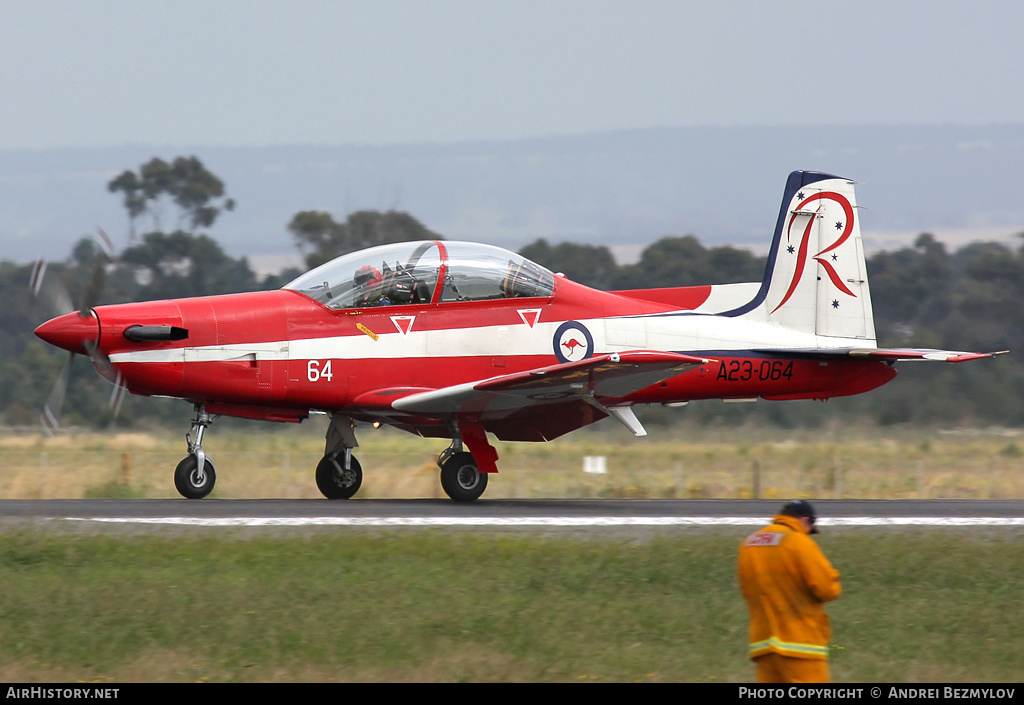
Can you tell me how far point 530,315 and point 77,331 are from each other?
5.26 metres

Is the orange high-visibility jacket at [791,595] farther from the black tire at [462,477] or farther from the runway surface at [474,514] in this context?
the black tire at [462,477]

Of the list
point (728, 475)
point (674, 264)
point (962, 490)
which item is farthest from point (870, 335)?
point (674, 264)

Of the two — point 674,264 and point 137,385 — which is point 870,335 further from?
point 674,264

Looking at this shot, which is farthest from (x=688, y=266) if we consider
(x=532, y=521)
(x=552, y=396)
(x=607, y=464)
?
(x=532, y=521)

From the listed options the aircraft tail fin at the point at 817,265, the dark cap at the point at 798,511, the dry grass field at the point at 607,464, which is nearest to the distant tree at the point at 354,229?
the dry grass field at the point at 607,464

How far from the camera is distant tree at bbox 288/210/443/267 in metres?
54.9

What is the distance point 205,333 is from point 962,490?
14.4 metres

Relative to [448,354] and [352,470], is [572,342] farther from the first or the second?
[352,470]

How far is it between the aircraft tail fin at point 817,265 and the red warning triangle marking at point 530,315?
3431mm

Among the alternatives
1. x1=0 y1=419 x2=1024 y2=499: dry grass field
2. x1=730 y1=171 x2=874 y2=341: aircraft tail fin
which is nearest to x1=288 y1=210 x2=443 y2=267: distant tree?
x1=0 y1=419 x2=1024 y2=499: dry grass field

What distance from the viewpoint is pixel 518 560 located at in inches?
371

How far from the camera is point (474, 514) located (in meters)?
12.8

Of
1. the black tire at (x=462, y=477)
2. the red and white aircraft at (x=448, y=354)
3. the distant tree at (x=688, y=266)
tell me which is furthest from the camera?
the distant tree at (x=688, y=266)

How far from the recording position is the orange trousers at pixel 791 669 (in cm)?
541
